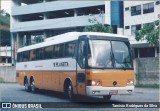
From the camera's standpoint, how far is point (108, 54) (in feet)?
41.7

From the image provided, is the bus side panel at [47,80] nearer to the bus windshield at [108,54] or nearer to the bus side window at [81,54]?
the bus side window at [81,54]

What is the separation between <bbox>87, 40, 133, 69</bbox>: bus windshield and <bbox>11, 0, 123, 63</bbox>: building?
26.8m

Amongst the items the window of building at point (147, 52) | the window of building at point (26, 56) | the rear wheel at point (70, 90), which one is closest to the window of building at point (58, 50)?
the rear wheel at point (70, 90)

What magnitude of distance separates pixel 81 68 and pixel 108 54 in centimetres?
126

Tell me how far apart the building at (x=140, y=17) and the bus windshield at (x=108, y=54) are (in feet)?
81.9

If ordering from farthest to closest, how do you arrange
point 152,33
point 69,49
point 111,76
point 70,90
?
1. point 152,33
2. point 69,49
3. point 70,90
4. point 111,76

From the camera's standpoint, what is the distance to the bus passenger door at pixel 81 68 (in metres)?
12.6

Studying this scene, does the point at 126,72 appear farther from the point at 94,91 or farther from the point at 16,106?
the point at 16,106

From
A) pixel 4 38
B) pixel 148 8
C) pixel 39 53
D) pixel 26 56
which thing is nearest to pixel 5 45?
pixel 4 38

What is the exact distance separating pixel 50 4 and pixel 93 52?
1375 inches

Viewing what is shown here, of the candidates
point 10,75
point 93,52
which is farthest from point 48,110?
point 10,75

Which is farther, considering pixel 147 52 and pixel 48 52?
pixel 147 52

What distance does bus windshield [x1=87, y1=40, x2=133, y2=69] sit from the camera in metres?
12.4

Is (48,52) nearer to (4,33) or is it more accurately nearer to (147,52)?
(147,52)
